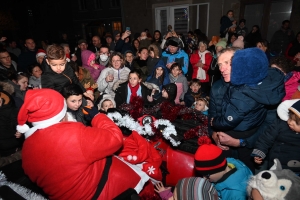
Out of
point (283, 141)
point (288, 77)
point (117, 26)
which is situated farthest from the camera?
point (117, 26)

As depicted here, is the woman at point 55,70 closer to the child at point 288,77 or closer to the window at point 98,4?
the child at point 288,77

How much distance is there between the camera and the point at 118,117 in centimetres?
269

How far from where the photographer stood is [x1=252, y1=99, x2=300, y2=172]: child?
1.97 meters

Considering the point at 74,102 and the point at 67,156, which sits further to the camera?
the point at 74,102

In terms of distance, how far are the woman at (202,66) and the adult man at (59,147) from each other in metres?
4.27

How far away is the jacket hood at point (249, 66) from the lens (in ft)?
6.00

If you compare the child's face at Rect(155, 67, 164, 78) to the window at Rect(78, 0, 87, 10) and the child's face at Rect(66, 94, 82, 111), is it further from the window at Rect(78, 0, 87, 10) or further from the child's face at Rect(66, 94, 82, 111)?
the window at Rect(78, 0, 87, 10)

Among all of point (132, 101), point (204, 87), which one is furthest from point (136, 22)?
point (132, 101)

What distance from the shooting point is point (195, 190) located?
1.62 meters

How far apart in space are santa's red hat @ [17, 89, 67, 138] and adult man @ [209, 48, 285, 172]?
1.60 m

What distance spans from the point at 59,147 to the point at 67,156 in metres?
0.09

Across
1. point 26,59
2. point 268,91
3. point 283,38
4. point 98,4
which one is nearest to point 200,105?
point 268,91

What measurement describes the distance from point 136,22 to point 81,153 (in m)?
14.5

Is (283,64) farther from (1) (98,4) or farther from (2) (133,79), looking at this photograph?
(1) (98,4)
